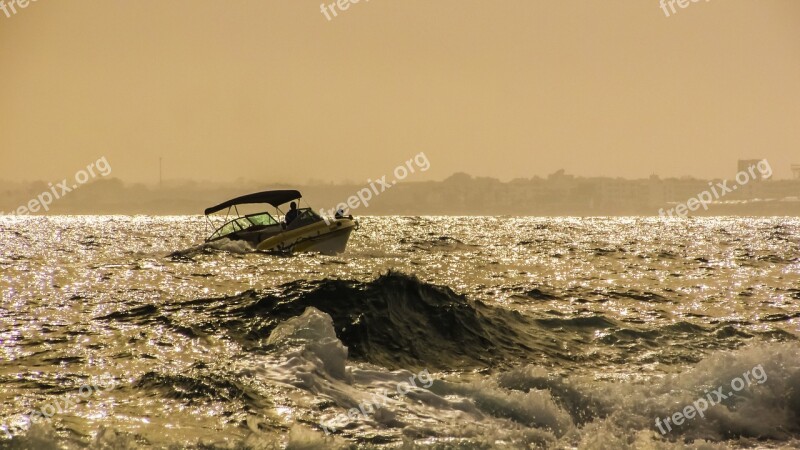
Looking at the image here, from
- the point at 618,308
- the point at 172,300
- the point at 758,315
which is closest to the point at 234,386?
the point at 172,300

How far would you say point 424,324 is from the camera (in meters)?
16.7

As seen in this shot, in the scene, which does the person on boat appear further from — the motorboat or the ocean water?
the ocean water

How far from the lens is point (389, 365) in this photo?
13.1m

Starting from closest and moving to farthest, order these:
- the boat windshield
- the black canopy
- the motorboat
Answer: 1. the motorboat
2. the black canopy
3. the boat windshield

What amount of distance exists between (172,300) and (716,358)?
1353 cm

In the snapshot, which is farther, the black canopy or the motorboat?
the black canopy

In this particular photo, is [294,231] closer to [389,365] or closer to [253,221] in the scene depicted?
[253,221]

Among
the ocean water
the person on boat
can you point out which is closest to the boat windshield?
the person on boat

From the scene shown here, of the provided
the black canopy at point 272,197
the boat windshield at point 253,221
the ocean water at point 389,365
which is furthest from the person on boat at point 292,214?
the ocean water at point 389,365

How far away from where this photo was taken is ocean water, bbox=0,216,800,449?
30.3ft

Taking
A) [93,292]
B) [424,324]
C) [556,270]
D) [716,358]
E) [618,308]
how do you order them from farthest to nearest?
[556,270], [93,292], [618,308], [424,324], [716,358]

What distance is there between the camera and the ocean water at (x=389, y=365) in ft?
30.3

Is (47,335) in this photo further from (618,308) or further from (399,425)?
(618,308)

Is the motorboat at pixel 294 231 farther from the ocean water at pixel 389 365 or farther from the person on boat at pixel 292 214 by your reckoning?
the ocean water at pixel 389 365
